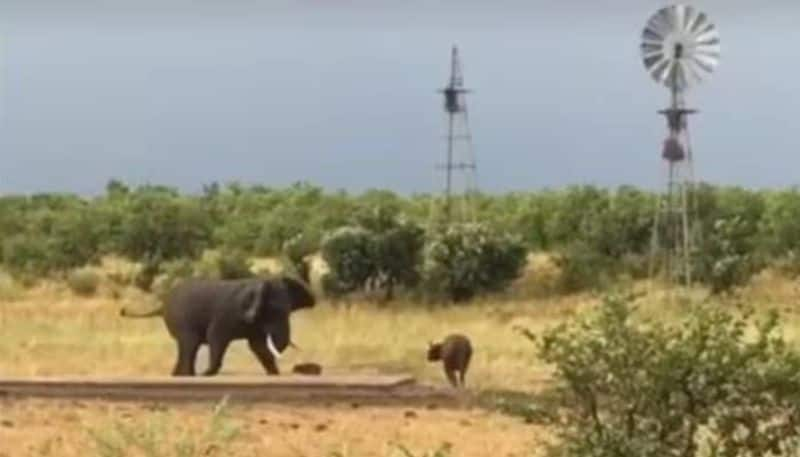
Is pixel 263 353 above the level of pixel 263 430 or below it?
above

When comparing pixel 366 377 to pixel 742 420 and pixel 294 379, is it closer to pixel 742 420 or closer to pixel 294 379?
pixel 294 379

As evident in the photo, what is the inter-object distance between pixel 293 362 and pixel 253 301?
5.06 feet

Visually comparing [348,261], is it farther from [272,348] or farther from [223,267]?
[272,348]

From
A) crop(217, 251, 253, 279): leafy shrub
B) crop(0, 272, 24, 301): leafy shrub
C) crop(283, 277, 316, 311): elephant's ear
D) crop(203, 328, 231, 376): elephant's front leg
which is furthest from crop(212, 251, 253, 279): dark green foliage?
crop(203, 328, 231, 376): elephant's front leg

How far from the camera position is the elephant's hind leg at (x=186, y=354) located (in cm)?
1910

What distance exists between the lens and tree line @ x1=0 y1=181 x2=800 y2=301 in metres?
34.3

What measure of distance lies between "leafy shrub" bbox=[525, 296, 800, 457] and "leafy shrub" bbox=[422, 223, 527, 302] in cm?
2434

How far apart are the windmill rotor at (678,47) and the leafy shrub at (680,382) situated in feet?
73.1

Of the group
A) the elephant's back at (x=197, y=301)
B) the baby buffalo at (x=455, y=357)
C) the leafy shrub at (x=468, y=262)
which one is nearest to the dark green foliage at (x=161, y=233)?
the leafy shrub at (x=468, y=262)

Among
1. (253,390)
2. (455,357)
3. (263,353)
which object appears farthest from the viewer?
(263,353)

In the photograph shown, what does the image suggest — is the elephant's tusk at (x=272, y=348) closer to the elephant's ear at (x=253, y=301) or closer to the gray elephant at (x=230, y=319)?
the gray elephant at (x=230, y=319)

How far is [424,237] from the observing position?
116 feet

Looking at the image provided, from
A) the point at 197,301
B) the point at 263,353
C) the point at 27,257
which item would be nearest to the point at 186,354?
the point at 197,301

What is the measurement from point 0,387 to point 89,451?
13.3 ft
